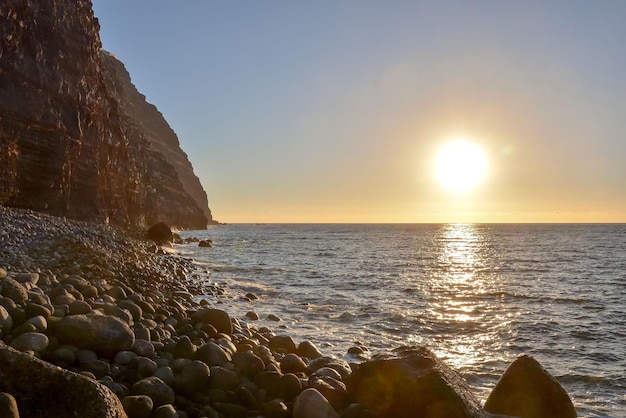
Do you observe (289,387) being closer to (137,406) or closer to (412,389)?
(412,389)

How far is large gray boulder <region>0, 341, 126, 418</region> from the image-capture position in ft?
11.4

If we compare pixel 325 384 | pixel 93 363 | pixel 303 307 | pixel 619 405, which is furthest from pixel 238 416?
pixel 303 307

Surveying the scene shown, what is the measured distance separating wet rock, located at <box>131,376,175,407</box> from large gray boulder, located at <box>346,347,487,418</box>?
2807 mm

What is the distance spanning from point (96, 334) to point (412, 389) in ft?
15.3

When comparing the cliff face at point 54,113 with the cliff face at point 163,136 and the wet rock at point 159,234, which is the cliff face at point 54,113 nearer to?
the wet rock at point 159,234

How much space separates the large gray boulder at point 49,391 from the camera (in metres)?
3.49

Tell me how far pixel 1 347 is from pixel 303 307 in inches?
561

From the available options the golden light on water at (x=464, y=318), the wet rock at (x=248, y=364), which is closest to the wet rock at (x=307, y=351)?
the wet rock at (x=248, y=364)

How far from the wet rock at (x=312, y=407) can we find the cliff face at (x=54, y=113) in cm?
2467

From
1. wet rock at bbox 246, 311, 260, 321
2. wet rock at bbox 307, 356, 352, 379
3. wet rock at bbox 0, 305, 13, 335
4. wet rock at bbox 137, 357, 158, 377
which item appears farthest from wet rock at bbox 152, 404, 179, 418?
wet rock at bbox 246, 311, 260, 321

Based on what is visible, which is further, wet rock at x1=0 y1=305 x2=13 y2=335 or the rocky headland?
wet rock at x1=0 y1=305 x2=13 y2=335

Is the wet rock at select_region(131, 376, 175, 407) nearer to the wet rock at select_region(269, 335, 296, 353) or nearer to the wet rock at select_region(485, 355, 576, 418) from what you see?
the wet rock at select_region(269, 335, 296, 353)

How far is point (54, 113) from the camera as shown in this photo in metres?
28.3

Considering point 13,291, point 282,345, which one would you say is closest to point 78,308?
point 13,291
